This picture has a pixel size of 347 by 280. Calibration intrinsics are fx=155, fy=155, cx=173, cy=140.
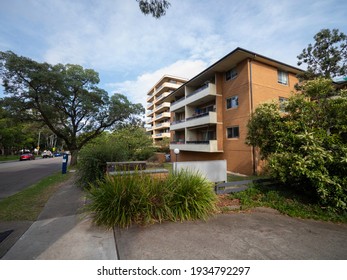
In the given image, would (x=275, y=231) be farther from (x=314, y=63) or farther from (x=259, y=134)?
(x=314, y=63)

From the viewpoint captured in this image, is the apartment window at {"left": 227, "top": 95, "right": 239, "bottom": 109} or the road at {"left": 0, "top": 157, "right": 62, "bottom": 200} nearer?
the road at {"left": 0, "top": 157, "right": 62, "bottom": 200}

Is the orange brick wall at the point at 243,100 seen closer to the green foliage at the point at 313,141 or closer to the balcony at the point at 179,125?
the balcony at the point at 179,125

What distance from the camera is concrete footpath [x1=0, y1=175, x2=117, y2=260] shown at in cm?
282

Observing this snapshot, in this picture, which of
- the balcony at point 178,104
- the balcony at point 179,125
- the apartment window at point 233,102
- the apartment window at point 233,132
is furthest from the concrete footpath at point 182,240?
the balcony at point 178,104

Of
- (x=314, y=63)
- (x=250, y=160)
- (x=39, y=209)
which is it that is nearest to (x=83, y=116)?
(x=39, y=209)

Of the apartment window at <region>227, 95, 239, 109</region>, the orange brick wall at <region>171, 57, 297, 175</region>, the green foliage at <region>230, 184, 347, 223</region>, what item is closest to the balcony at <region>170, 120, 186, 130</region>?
the orange brick wall at <region>171, 57, 297, 175</region>

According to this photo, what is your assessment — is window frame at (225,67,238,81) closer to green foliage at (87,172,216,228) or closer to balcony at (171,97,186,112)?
balcony at (171,97,186,112)

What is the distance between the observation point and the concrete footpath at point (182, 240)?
285cm

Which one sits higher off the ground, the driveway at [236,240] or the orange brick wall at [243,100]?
the orange brick wall at [243,100]

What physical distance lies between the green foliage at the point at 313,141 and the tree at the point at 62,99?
1720 centimetres

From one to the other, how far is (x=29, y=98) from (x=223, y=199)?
62.7 ft

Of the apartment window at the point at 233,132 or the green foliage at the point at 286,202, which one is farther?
the apartment window at the point at 233,132

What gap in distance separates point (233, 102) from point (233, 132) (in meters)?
2.75

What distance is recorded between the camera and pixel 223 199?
589cm
